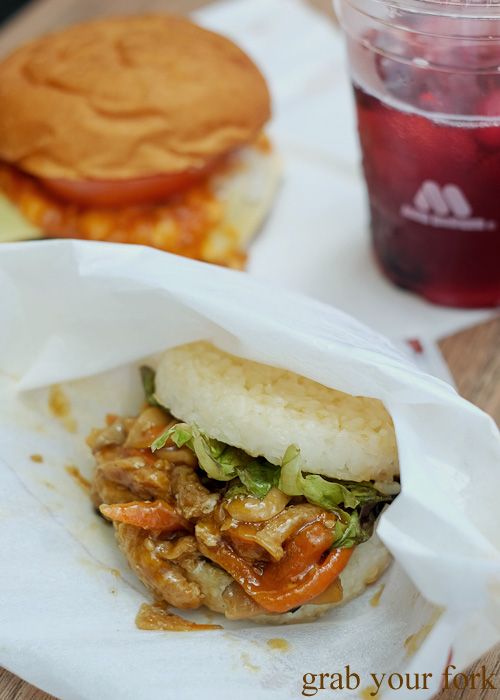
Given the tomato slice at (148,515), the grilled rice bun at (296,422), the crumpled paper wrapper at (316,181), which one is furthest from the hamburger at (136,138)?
the tomato slice at (148,515)

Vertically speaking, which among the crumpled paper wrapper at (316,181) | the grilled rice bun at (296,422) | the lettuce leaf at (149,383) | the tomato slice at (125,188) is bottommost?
the crumpled paper wrapper at (316,181)

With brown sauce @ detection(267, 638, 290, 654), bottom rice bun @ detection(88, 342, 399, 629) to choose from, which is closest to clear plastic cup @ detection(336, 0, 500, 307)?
bottom rice bun @ detection(88, 342, 399, 629)

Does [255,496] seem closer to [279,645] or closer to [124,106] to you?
[279,645]

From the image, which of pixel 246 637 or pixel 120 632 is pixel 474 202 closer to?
pixel 246 637

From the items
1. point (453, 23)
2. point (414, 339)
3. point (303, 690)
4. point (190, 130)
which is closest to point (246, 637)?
point (303, 690)

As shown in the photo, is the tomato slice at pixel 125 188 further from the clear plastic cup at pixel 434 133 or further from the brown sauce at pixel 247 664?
the brown sauce at pixel 247 664

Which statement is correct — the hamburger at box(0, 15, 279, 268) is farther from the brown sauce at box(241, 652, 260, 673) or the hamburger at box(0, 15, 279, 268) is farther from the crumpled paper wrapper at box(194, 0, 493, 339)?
the brown sauce at box(241, 652, 260, 673)

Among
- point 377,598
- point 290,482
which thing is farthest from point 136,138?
point 377,598
